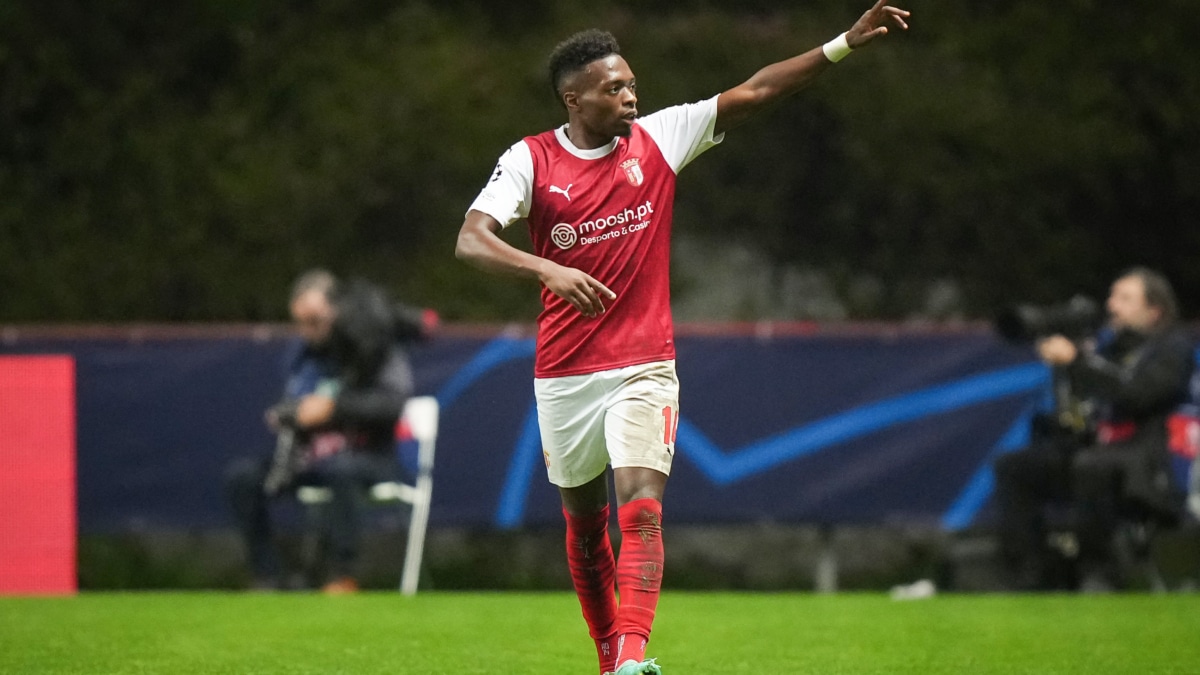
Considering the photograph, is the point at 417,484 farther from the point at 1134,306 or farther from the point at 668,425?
the point at 668,425

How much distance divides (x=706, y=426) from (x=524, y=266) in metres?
5.63

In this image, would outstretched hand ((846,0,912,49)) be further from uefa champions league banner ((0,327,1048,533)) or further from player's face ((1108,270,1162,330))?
uefa champions league banner ((0,327,1048,533))

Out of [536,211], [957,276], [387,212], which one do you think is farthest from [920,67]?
[536,211]

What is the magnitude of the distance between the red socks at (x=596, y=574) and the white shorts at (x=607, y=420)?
184mm

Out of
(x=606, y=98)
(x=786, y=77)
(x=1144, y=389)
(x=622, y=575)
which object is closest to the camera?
(x=622, y=575)

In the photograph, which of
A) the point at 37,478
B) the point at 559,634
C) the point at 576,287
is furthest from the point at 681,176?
the point at 576,287

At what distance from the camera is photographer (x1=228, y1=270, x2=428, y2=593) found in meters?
10.1

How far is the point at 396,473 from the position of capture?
10.3m

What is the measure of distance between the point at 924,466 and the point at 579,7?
285 inches

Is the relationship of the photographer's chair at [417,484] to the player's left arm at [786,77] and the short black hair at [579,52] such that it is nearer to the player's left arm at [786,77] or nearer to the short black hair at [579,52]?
the short black hair at [579,52]

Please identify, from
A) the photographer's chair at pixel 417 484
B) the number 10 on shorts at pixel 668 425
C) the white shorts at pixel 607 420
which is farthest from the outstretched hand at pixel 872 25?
the photographer's chair at pixel 417 484

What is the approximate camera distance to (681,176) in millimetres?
15414

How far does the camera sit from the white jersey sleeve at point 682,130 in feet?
18.9

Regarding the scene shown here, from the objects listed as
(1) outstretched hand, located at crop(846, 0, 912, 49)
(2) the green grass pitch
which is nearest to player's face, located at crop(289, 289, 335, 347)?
(2) the green grass pitch
